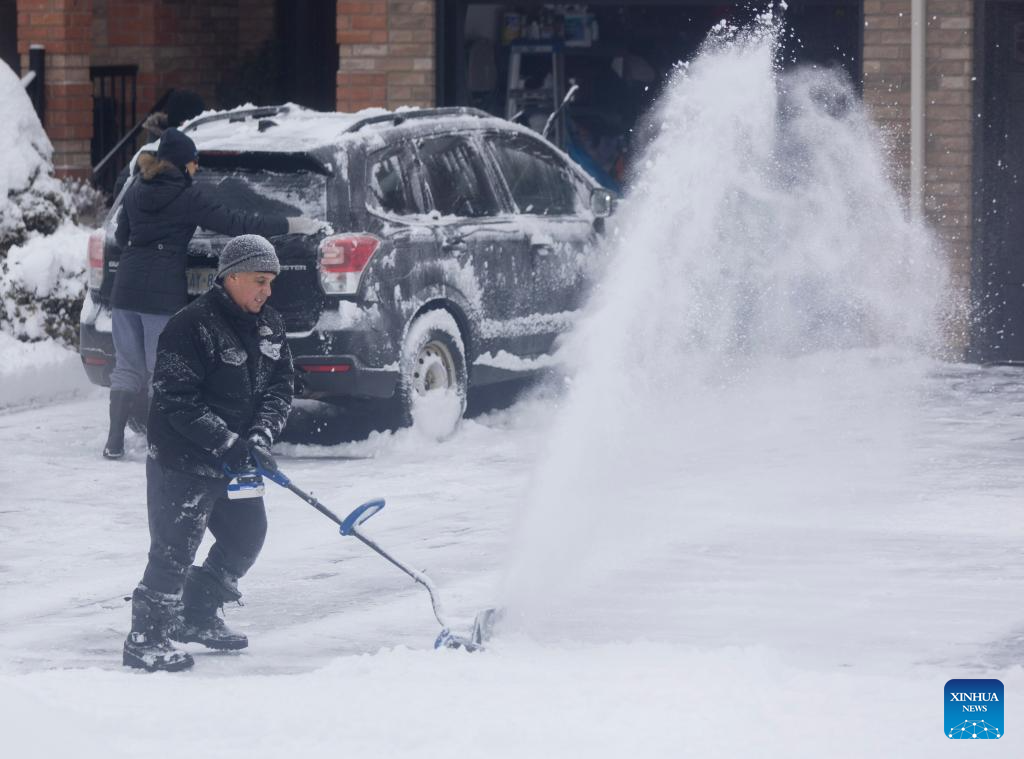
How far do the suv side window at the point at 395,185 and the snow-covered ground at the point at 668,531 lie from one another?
1.29 m

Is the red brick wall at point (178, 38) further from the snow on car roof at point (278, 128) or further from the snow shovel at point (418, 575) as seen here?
the snow shovel at point (418, 575)

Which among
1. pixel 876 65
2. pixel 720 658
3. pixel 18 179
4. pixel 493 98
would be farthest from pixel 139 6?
pixel 720 658

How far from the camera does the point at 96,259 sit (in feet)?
38.5

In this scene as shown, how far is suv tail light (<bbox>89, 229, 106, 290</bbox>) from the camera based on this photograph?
11.7m

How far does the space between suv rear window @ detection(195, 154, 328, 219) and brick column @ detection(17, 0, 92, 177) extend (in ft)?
20.3

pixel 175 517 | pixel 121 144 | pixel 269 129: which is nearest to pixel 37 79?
pixel 121 144

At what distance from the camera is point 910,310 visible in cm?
1518

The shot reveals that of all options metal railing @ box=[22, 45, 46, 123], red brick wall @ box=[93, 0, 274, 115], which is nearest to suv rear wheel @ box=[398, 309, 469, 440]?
metal railing @ box=[22, 45, 46, 123]

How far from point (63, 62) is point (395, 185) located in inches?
252

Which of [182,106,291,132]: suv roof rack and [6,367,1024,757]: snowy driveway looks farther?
[182,106,291,132]: suv roof rack

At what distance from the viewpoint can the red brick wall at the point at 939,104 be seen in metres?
14.8

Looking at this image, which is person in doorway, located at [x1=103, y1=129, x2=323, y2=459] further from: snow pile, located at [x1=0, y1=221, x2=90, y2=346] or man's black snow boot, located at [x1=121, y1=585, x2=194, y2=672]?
man's black snow boot, located at [x1=121, y1=585, x2=194, y2=672]

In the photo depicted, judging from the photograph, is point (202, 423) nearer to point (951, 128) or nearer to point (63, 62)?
point (951, 128)

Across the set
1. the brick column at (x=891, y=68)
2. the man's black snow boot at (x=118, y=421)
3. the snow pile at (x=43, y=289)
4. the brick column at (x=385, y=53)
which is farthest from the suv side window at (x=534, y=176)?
the snow pile at (x=43, y=289)
